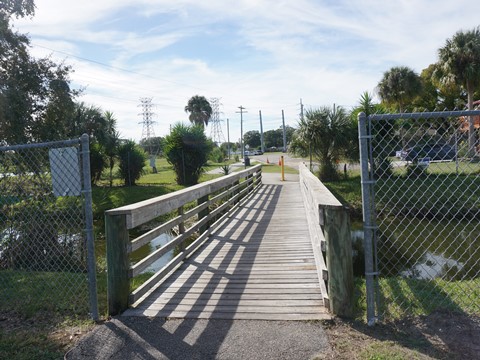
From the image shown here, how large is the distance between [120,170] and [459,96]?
3856 cm

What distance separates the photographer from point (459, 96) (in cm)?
4459

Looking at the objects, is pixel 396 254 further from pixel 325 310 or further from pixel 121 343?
pixel 121 343

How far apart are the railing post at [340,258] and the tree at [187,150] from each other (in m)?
17.9

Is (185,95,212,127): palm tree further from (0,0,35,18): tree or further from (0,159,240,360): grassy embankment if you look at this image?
(0,159,240,360): grassy embankment

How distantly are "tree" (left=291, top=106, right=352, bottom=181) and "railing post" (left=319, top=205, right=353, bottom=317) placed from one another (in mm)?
15577

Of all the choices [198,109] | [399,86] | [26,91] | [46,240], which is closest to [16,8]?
[26,91]

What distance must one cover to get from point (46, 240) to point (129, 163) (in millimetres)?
15640

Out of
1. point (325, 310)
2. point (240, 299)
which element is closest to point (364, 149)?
point (325, 310)

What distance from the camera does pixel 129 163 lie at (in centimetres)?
2302

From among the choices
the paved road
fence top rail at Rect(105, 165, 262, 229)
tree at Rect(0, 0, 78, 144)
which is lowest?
the paved road

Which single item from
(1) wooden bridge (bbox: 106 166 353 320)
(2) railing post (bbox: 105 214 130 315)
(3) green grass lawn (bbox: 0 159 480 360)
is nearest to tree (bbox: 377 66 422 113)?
(1) wooden bridge (bbox: 106 166 353 320)

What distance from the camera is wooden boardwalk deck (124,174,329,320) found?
13.3ft

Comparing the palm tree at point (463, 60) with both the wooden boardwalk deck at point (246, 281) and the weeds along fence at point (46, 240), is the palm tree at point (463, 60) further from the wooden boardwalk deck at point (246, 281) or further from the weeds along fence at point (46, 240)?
the weeds along fence at point (46, 240)

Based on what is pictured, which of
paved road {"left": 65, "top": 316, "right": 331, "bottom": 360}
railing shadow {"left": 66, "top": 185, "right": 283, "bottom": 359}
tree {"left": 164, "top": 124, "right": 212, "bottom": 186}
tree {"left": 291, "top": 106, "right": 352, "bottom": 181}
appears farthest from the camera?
tree {"left": 164, "top": 124, "right": 212, "bottom": 186}
